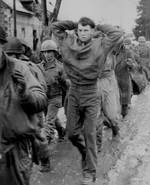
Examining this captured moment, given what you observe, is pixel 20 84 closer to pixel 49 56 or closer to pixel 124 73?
pixel 49 56

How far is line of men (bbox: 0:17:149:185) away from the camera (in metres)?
3.51

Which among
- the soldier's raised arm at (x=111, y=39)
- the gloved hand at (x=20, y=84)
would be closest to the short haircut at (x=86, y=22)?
the soldier's raised arm at (x=111, y=39)

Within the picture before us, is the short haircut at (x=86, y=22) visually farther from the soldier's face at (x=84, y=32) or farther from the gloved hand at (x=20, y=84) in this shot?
the gloved hand at (x=20, y=84)

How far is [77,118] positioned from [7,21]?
35.7 m

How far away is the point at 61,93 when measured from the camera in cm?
828

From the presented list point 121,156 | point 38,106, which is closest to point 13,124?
point 38,106

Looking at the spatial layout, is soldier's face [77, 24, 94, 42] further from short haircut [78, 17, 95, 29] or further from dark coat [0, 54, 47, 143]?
dark coat [0, 54, 47, 143]

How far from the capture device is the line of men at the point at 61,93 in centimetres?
351

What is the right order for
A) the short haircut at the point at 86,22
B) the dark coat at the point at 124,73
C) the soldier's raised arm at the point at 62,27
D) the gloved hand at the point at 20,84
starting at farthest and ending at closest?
the dark coat at the point at 124,73 → the soldier's raised arm at the point at 62,27 → the short haircut at the point at 86,22 → the gloved hand at the point at 20,84

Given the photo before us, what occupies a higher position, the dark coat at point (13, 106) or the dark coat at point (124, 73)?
the dark coat at point (13, 106)

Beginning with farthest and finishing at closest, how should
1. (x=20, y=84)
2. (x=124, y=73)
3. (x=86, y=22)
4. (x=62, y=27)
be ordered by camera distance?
(x=124, y=73) < (x=62, y=27) < (x=86, y=22) < (x=20, y=84)

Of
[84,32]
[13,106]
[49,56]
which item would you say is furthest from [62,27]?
[13,106]

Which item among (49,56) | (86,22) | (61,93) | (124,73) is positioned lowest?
(124,73)

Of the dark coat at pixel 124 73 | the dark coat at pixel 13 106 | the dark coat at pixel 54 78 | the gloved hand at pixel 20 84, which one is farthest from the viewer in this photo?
the dark coat at pixel 124 73
